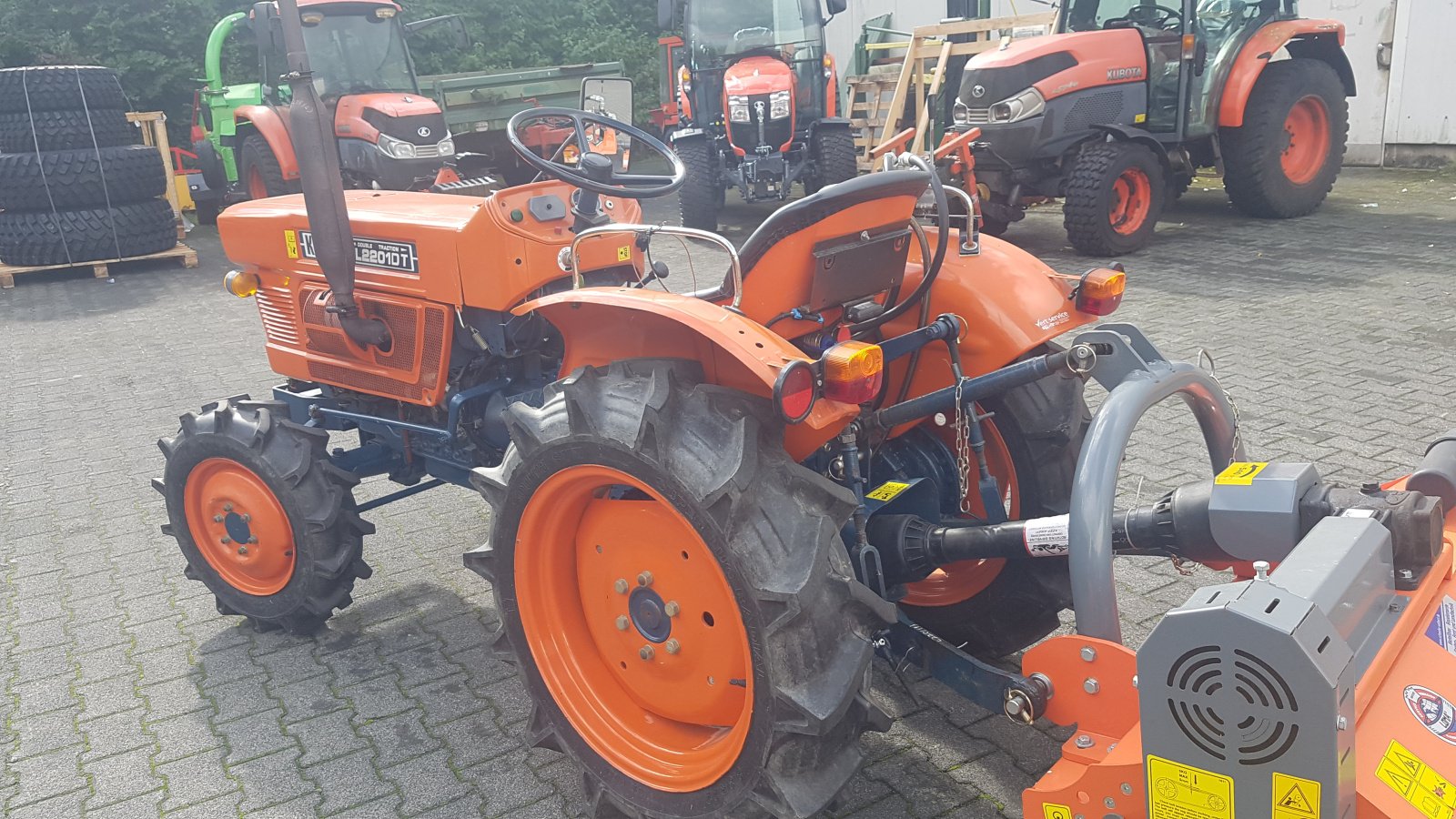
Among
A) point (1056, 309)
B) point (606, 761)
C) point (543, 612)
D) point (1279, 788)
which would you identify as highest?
point (1056, 309)

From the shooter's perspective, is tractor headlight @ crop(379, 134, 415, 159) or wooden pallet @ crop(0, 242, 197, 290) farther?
tractor headlight @ crop(379, 134, 415, 159)

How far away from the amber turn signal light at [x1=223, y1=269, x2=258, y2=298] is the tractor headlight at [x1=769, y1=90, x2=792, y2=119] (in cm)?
713

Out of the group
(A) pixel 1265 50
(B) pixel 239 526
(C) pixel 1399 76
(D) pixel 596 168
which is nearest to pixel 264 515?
(B) pixel 239 526

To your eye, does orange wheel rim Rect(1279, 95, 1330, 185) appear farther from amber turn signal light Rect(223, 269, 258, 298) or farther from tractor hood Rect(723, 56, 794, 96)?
amber turn signal light Rect(223, 269, 258, 298)

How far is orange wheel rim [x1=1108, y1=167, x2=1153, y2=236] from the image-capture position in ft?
27.5

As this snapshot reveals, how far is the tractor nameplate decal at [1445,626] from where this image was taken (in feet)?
5.82

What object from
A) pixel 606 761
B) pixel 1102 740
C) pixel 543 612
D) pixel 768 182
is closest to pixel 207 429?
pixel 543 612

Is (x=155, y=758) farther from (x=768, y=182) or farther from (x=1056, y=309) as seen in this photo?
(x=768, y=182)

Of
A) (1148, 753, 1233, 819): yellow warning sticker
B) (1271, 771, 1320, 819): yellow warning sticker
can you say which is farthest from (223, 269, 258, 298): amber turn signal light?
(1271, 771, 1320, 819): yellow warning sticker

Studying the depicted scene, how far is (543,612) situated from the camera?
8.15ft

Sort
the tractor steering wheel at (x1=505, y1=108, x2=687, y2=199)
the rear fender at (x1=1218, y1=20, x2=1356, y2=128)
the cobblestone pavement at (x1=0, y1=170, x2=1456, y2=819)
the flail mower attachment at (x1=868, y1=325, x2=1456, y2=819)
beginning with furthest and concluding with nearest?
the rear fender at (x1=1218, y1=20, x2=1356, y2=128) < the tractor steering wheel at (x1=505, y1=108, x2=687, y2=199) < the cobblestone pavement at (x1=0, y1=170, x2=1456, y2=819) < the flail mower attachment at (x1=868, y1=325, x2=1456, y2=819)

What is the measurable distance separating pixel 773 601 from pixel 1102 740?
0.57 m

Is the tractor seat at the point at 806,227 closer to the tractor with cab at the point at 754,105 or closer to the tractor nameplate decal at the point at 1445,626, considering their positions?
the tractor nameplate decal at the point at 1445,626

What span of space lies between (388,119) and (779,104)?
11.5 ft
